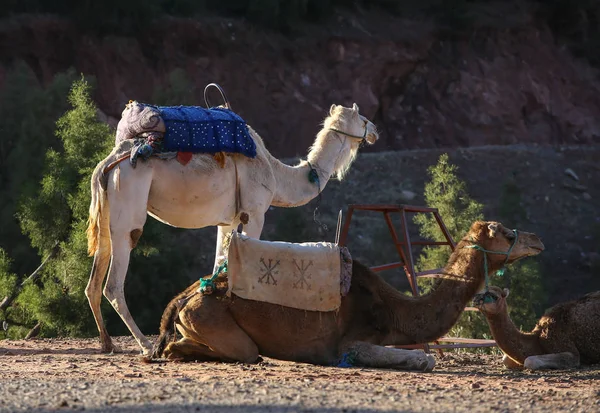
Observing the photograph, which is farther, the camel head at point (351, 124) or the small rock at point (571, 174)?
the small rock at point (571, 174)

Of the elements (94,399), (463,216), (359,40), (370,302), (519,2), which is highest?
(519,2)

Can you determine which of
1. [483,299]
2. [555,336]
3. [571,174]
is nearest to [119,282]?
[483,299]

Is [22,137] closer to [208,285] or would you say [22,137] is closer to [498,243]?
[208,285]

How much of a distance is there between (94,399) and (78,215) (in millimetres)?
11218

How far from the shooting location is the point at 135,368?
9.65 metres

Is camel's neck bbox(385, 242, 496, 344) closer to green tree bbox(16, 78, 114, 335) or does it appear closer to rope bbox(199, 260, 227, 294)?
rope bbox(199, 260, 227, 294)

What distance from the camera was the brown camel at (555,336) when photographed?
1047 cm

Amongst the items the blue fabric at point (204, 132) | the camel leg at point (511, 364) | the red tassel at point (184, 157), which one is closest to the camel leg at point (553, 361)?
the camel leg at point (511, 364)

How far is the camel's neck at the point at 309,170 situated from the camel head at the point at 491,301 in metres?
3.61

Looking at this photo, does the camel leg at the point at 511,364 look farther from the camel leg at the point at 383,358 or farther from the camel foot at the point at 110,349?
the camel foot at the point at 110,349

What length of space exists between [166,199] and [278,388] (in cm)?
437

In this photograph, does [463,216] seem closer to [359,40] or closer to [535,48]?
[359,40]

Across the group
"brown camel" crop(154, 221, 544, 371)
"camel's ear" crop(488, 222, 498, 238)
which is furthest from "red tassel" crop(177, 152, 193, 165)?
"camel's ear" crop(488, 222, 498, 238)

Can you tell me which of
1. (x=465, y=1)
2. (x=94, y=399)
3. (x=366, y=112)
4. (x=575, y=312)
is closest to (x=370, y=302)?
(x=575, y=312)
